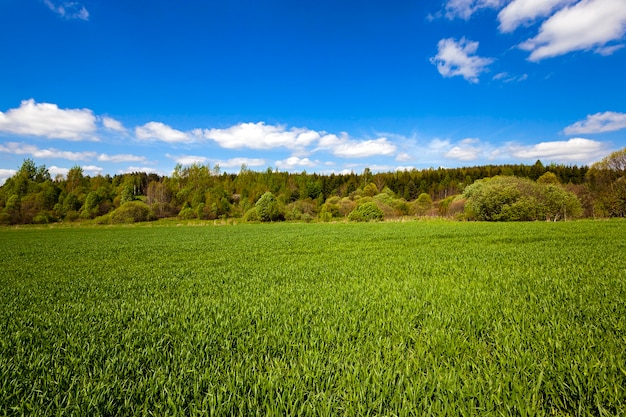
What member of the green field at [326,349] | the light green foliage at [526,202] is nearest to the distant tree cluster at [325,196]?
the light green foliage at [526,202]

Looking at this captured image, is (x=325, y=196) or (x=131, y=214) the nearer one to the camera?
(x=131, y=214)

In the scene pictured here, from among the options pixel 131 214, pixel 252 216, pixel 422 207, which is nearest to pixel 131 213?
pixel 131 214

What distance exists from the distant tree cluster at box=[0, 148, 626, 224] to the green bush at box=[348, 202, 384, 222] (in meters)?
0.21

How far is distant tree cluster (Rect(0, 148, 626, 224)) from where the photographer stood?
150 ft

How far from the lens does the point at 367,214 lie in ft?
204

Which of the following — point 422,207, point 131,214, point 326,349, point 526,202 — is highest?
point 526,202

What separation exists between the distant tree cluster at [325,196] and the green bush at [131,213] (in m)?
0.20

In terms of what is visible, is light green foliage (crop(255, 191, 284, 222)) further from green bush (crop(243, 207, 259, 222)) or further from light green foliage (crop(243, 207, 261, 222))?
green bush (crop(243, 207, 259, 222))

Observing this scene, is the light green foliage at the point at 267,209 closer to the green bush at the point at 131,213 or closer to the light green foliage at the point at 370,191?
the green bush at the point at 131,213

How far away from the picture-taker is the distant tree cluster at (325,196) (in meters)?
45.8

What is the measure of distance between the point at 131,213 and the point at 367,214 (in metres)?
54.3

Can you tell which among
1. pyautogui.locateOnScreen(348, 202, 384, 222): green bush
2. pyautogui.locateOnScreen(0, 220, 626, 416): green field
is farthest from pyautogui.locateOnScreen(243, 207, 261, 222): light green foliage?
pyautogui.locateOnScreen(0, 220, 626, 416): green field

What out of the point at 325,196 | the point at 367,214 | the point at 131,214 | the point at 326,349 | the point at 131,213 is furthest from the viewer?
the point at 325,196

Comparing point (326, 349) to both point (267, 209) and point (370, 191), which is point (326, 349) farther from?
point (370, 191)
